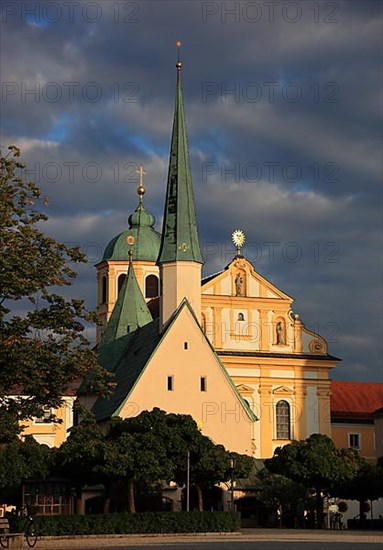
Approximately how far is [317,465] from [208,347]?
1253 cm

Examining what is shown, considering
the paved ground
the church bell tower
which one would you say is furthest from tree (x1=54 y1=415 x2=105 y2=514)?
the church bell tower

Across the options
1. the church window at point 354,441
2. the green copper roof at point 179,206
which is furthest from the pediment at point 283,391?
the green copper roof at point 179,206

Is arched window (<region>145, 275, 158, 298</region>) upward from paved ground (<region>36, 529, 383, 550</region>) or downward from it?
upward

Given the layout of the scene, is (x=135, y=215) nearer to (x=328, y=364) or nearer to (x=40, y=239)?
(x=328, y=364)

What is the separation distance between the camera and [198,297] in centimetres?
7231

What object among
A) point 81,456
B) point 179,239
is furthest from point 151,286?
point 81,456

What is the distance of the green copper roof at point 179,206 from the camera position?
7162 centimetres

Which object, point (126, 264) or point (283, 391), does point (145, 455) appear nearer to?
point (283, 391)

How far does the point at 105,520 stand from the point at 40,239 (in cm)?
1482

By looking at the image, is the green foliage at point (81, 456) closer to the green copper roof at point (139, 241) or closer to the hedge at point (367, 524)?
the hedge at point (367, 524)

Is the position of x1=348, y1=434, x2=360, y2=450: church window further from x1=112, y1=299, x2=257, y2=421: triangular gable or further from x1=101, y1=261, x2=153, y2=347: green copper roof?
x1=112, y1=299, x2=257, y2=421: triangular gable

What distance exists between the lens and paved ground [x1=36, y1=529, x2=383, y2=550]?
3553 centimetres

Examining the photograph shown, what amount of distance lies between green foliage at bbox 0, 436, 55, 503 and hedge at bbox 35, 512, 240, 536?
6.56m

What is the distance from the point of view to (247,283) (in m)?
85.9
